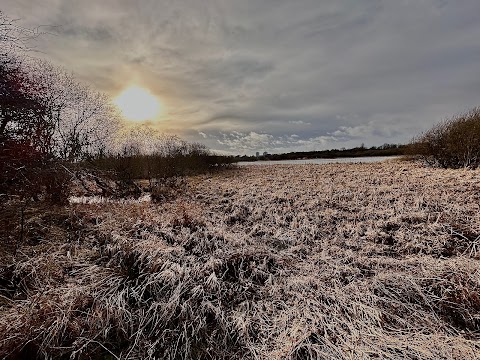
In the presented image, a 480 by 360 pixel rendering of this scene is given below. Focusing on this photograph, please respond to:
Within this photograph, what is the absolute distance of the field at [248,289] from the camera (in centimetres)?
260

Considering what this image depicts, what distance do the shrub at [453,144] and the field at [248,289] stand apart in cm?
1166

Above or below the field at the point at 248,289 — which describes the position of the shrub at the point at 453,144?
above

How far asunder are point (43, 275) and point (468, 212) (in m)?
6.83

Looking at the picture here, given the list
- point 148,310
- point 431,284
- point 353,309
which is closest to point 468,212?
point 431,284

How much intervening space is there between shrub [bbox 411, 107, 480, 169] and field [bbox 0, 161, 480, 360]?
11658 millimetres

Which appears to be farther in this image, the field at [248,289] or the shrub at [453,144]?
the shrub at [453,144]

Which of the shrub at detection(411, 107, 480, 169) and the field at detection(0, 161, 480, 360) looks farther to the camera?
the shrub at detection(411, 107, 480, 169)

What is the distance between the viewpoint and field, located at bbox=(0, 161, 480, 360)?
2.60 meters

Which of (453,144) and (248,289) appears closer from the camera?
(248,289)

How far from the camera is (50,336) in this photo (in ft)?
8.67

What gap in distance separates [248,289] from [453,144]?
54.4 ft

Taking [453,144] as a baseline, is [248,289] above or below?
below

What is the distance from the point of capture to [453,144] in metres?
15.2

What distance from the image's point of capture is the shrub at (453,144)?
1445 cm
